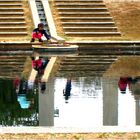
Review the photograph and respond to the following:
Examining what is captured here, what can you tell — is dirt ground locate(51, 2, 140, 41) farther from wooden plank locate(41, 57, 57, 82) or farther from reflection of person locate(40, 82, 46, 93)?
reflection of person locate(40, 82, 46, 93)

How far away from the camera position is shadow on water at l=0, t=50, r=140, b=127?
11375mm

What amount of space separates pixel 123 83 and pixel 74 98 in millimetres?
2592

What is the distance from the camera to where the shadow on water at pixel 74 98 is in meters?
11.4

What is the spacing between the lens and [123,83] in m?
16.2

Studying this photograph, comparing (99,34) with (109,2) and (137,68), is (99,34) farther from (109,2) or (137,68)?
(137,68)

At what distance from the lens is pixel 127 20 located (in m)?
28.4

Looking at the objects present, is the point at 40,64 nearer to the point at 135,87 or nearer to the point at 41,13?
the point at 135,87

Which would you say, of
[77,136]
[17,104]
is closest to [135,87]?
[17,104]

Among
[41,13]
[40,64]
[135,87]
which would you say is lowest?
[135,87]

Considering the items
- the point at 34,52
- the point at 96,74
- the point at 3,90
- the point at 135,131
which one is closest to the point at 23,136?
the point at 135,131

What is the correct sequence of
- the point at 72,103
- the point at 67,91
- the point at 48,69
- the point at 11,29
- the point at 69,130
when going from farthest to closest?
the point at 11,29
the point at 48,69
the point at 67,91
the point at 72,103
the point at 69,130

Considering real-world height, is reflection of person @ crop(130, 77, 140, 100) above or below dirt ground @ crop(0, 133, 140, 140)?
above

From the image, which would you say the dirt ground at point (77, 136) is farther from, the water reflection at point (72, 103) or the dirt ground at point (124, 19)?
the dirt ground at point (124, 19)

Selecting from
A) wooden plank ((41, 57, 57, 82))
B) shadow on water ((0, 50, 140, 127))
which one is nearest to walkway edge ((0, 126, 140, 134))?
shadow on water ((0, 50, 140, 127))
